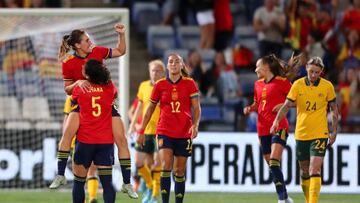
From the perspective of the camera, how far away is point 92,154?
1453 centimetres

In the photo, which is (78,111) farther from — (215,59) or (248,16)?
(248,16)

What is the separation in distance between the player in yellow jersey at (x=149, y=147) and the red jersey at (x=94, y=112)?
12.0 ft

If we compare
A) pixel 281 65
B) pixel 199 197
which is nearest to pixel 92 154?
pixel 281 65

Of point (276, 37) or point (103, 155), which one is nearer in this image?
point (103, 155)

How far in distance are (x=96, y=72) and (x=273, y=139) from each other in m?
3.49

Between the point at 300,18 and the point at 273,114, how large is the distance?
331 inches

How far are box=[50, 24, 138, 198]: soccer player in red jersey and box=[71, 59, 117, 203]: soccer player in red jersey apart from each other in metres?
0.16

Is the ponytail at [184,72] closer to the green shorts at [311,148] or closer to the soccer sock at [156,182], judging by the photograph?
the green shorts at [311,148]

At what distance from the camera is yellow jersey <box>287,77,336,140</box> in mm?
16297

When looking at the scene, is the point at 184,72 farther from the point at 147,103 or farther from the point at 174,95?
the point at 147,103

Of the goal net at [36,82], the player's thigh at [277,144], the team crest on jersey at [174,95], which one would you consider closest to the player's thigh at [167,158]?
the team crest on jersey at [174,95]

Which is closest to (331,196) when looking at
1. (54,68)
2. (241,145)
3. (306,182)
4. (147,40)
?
(241,145)

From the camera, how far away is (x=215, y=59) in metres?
24.2

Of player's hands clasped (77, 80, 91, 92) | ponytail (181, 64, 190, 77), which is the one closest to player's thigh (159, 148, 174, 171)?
ponytail (181, 64, 190, 77)
